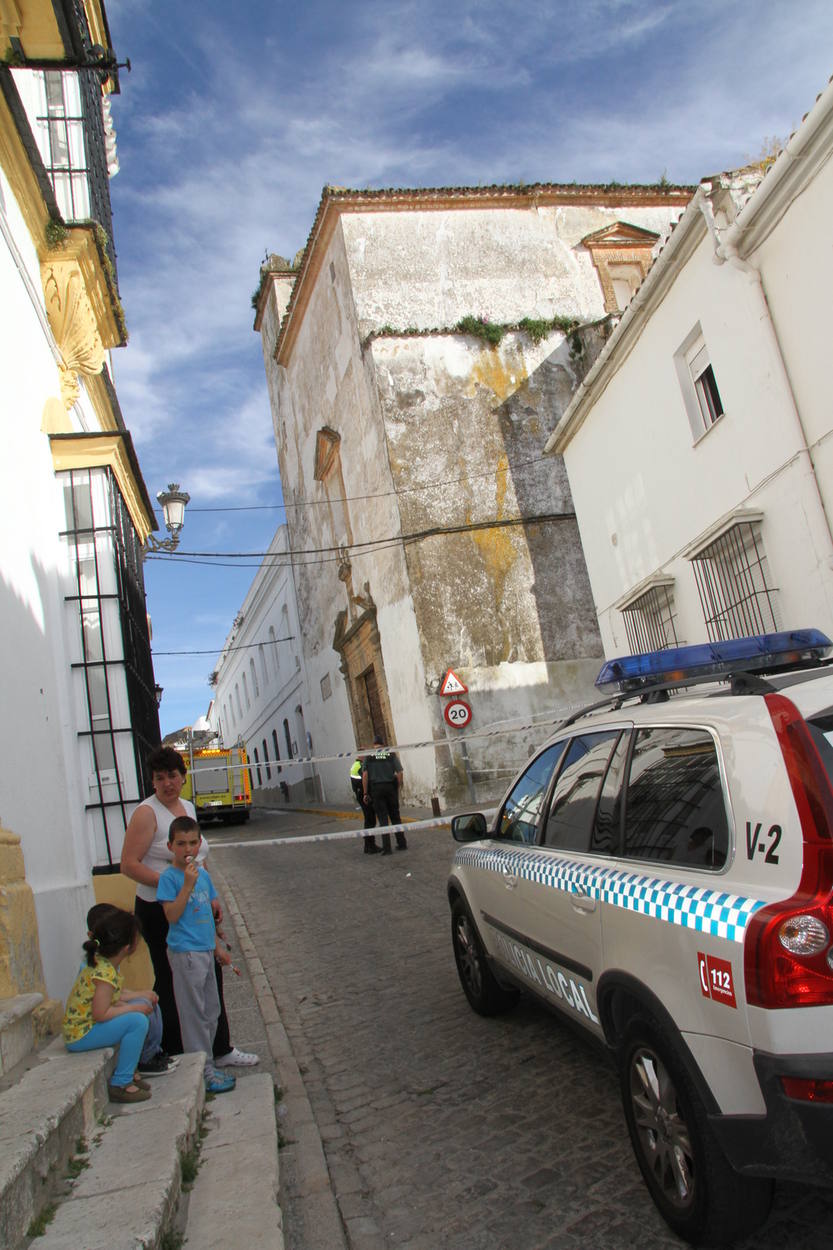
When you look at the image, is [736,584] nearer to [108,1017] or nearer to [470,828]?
[470,828]

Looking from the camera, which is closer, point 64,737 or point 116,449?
point 64,737

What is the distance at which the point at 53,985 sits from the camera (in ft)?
15.4

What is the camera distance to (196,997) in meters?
4.24

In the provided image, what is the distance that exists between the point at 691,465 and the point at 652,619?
242 centimetres

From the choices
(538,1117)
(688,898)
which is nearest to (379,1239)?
(538,1117)

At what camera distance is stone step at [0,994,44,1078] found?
135 inches

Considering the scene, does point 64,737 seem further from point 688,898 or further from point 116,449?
point 688,898

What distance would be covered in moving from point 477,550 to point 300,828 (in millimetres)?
7669

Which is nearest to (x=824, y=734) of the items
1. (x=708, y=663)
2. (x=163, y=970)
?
(x=708, y=663)

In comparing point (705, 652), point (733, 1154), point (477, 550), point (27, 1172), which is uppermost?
point (477, 550)

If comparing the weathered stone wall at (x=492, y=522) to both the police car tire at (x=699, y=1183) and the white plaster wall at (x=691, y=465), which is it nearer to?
the white plaster wall at (x=691, y=465)

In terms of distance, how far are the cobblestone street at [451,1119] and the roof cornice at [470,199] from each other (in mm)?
17122

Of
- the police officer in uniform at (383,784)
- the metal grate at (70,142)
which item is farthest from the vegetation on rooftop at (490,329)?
the metal grate at (70,142)

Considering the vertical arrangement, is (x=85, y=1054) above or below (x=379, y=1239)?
above
